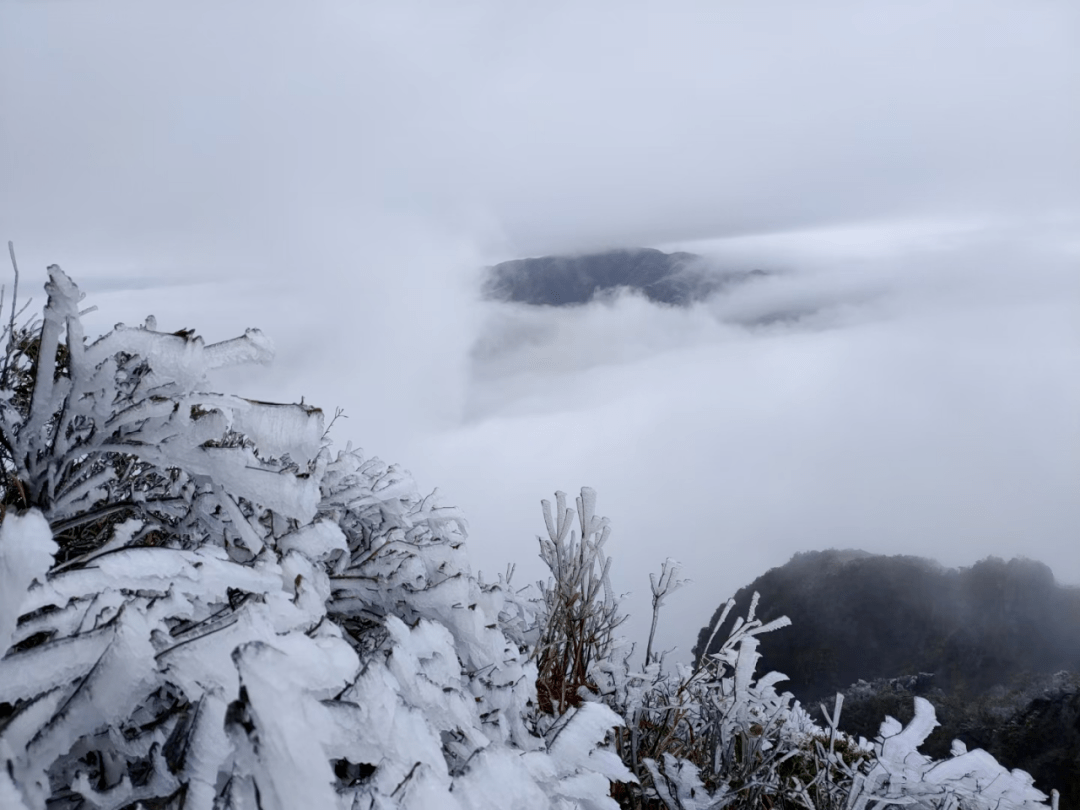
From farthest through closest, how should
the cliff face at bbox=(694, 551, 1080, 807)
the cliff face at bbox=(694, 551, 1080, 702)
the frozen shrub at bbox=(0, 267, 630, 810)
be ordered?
the cliff face at bbox=(694, 551, 1080, 702) → the cliff face at bbox=(694, 551, 1080, 807) → the frozen shrub at bbox=(0, 267, 630, 810)

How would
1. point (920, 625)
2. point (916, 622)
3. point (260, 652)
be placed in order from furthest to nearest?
point (916, 622) → point (920, 625) → point (260, 652)

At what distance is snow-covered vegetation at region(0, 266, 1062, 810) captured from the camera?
0.71 metres

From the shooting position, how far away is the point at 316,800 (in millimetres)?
580

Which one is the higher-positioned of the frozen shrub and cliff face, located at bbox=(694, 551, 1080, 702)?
the frozen shrub

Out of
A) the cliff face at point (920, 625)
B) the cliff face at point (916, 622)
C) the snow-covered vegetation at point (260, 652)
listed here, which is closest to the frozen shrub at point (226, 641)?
the snow-covered vegetation at point (260, 652)

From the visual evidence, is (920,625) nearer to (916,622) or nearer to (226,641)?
(916,622)

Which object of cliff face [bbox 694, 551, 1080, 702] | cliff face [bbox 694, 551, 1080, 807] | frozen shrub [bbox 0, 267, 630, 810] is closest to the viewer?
frozen shrub [bbox 0, 267, 630, 810]

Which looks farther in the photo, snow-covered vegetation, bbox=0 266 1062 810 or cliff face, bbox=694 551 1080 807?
cliff face, bbox=694 551 1080 807

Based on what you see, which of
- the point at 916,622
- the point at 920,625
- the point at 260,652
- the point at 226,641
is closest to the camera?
the point at 260,652

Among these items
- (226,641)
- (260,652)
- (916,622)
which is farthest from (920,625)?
(260,652)

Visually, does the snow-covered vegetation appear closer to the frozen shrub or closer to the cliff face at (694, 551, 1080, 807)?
the frozen shrub

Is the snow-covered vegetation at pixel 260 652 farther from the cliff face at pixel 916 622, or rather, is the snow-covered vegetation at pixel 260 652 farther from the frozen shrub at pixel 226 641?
the cliff face at pixel 916 622

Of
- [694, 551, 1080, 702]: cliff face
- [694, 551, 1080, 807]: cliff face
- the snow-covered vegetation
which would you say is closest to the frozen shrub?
the snow-covered vegetation

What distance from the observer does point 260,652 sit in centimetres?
60
